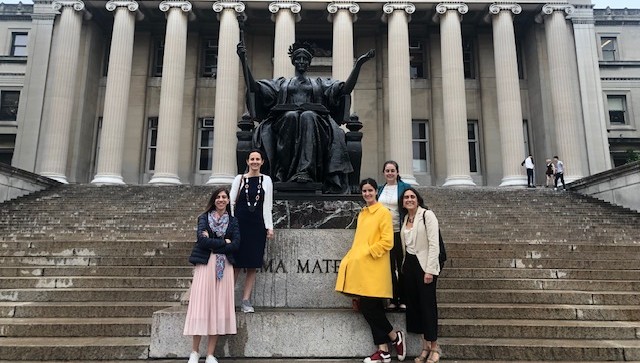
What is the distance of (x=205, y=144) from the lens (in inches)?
1110

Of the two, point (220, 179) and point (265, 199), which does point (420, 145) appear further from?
point (265, 199)

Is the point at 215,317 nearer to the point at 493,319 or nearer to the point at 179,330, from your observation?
the point at 179,330

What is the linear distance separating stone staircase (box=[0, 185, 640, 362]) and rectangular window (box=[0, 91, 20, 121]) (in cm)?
2315

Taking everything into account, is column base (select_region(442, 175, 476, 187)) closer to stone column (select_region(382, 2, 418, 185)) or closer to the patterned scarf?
stone column (select_region(382, 2, 418, 185))

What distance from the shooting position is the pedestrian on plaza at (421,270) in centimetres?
471

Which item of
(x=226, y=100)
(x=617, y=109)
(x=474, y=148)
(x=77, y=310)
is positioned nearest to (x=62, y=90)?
(x=226, y=100)

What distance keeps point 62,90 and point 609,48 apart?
39908mm

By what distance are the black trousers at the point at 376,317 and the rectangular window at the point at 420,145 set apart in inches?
930

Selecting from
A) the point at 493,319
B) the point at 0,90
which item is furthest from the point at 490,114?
the point at 0,90

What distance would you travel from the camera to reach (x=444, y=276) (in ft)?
25.7

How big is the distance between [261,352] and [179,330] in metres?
0.93

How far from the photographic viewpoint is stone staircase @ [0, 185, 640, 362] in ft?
17.0

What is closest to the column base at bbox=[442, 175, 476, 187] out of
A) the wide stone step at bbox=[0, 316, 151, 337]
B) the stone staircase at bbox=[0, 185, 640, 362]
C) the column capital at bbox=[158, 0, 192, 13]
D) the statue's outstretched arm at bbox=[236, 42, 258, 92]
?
the stone staircase at bbox=[0, 185, 640, 362]

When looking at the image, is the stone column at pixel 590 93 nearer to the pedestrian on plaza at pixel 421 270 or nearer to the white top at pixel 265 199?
the pedestrian on plaza at pixel 421 270
